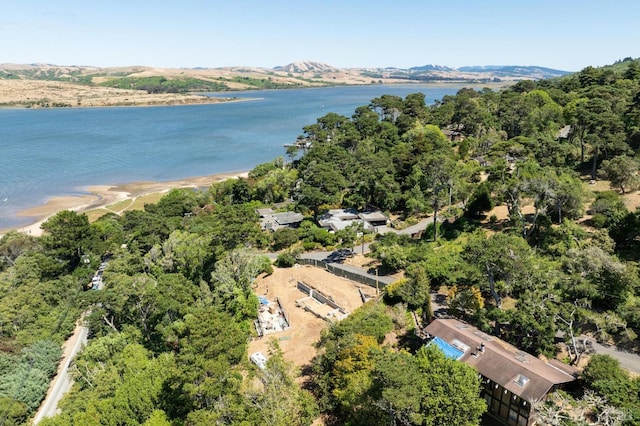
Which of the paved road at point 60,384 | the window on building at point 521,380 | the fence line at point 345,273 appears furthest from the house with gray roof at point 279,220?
the window on building at point 521,380

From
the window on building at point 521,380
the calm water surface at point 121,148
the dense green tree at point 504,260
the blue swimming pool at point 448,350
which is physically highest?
the dense green tree at point 504,260

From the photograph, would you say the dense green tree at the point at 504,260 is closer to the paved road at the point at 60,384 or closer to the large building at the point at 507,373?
the large building at the point at 507,373

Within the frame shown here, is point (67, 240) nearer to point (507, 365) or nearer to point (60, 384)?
point (60, 384)

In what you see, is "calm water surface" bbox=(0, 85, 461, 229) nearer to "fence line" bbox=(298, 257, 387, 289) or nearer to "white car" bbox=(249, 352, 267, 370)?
"fence line" bbox=(298, 257, 387, 289)

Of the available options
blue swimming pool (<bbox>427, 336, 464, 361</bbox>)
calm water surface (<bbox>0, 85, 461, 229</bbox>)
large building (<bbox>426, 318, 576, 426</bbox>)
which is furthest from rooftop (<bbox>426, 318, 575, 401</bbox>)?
calm water surface (<bbox>0, 85, 461, 229</bbox>)

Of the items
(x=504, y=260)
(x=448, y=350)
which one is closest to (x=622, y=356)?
(x=504, y=260)

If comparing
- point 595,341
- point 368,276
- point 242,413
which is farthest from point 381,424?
point 368,276
